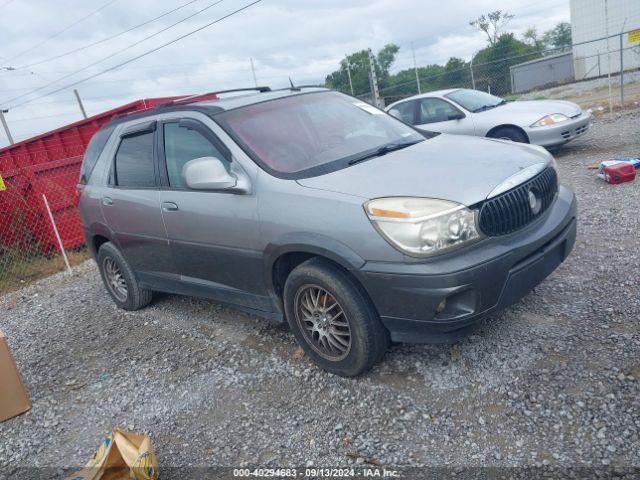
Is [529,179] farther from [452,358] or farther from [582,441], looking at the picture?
[582,441]

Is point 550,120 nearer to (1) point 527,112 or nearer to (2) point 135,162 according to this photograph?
(1) point 527,112

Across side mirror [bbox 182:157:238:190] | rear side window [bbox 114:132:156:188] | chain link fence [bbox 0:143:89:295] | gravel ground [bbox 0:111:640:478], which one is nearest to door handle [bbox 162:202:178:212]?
rear side window [bbox 114:132:156:188]

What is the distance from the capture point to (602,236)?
481 cm

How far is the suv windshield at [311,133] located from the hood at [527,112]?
4843mm

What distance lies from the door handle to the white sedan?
470 cm

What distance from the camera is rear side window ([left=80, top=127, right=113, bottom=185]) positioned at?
5.02m

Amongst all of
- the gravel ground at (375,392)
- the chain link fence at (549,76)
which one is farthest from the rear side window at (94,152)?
the chain link fence at (549,76)

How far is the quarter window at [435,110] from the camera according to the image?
8939 millimetres

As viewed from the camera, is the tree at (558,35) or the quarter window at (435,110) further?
the tree at (558,35)

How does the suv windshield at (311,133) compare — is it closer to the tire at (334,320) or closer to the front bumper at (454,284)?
the tire at (334,320)

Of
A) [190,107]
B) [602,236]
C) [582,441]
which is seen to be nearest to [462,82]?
[602,236]

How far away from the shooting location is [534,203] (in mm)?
3098

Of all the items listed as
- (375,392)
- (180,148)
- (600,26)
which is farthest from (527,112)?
(600,26)

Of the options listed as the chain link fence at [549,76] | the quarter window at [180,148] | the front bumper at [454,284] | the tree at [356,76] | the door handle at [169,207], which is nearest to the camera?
the front bumper at [454,284]
